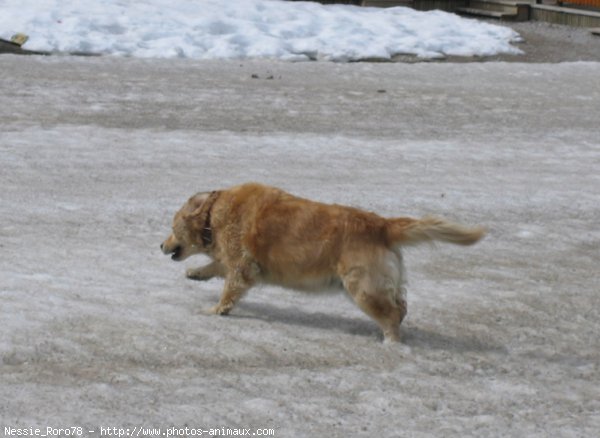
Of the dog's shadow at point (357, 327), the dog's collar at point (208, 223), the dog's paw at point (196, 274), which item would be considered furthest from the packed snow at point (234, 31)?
the dog's shadow at point (357, 327)

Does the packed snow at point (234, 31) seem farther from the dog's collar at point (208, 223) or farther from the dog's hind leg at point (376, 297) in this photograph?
the dog's hind leg at point (376, 297)

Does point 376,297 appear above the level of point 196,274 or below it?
above

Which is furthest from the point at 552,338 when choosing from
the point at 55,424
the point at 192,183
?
the point at 192,183

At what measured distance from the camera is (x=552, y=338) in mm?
7375

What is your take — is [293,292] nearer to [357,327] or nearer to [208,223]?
[357,327]

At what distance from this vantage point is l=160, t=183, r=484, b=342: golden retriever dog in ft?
22.4

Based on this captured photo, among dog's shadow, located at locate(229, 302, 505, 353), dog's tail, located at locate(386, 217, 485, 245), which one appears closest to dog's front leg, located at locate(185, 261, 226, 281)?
dog's shadow, located at locate(229, 302, 505, 353)

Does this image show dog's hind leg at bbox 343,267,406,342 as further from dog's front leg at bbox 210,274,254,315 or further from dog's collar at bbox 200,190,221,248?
dog's collar at bbox 200,190,221,248

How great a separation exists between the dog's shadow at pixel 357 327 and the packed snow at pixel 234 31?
11138mm

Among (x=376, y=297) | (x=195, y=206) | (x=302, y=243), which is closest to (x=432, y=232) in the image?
(x=376, y=297)

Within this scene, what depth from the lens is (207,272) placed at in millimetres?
7777

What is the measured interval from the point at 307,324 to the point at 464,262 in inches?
87.8

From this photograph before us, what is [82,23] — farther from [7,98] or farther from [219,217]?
[219,217]

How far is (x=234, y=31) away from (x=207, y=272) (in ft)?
40.7
